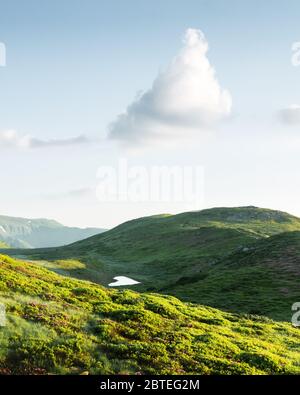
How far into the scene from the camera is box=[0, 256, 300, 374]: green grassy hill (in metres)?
20.6

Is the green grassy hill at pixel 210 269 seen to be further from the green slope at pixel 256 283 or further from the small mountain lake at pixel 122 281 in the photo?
the small mountain lake at pixel 122 281

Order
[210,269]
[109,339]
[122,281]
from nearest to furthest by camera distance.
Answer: [109,339]
[210,269]
[122,281]

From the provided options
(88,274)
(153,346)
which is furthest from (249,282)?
(153,346)

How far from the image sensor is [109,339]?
24.2 meters

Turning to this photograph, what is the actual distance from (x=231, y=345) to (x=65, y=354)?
12133 millimetres

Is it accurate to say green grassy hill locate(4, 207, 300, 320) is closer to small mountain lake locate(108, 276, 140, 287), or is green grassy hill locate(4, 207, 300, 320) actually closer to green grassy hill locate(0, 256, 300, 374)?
small mountain lake locate(108, 276, 140, 287)

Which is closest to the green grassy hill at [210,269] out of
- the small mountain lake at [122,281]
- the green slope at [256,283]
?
the green slope at [256,283]

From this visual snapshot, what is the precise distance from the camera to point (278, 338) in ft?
122

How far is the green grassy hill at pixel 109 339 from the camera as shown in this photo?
67.6 feet

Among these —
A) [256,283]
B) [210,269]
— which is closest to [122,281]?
[210,269]

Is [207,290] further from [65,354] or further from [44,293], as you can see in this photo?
[65,354]

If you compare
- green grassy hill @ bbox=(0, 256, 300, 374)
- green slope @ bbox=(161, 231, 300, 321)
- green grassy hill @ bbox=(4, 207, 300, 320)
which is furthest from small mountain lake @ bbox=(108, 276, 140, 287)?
green grassy hill @ bbox=(0, 256, 300, 374)

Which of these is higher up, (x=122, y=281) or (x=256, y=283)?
(x=256, y=283)

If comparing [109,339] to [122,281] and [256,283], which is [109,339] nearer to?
[256,283]
